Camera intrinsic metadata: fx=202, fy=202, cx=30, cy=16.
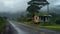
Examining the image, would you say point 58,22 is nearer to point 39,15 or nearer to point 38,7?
point 39,15

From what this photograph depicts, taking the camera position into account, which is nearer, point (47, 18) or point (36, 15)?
point (47, 18)

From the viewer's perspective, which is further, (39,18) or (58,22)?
(39,18)

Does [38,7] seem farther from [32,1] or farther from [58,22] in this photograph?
[58,22]

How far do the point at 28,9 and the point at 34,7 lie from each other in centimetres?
308

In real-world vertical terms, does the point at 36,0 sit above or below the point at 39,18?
above

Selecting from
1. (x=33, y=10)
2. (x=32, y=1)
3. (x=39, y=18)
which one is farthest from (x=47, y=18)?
(x=33, y=10)

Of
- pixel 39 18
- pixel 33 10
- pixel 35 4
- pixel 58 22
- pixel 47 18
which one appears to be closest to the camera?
pixel 58 22

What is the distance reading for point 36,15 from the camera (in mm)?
86625

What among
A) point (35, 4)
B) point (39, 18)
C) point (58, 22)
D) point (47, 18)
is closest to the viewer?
point (58, 22)

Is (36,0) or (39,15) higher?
(36,0)

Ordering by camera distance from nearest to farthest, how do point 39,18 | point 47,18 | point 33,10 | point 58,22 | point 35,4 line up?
1. point 58,22
2. point 47,18
3. point 39,18
4. point 35,4
5. point 33,10

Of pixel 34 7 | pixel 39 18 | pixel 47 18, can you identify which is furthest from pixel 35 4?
pixel 47 18

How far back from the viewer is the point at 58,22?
67500 mm

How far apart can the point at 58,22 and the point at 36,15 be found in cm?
2043
